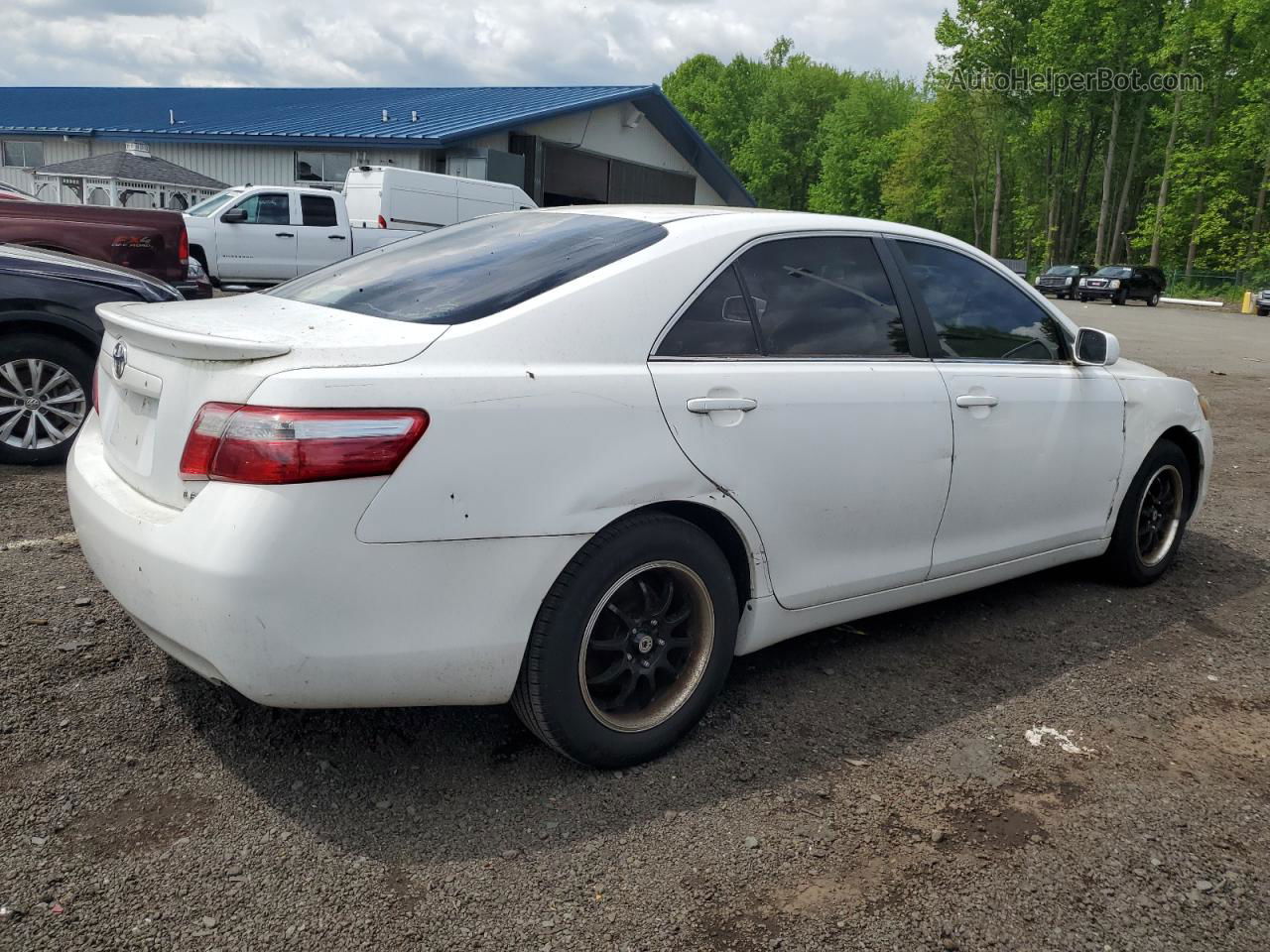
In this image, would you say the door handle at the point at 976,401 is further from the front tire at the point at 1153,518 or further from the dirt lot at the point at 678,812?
the front tire at the point at 1153,518

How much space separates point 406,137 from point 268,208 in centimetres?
813

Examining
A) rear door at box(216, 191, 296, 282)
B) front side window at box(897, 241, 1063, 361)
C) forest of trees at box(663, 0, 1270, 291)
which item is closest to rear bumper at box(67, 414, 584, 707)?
front side window at box(897, 241, 1063, 361)

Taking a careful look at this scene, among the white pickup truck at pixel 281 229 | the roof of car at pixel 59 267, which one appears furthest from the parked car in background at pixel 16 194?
the roof of car at pixel 59 267

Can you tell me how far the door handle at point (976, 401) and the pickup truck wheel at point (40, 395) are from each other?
477 cm

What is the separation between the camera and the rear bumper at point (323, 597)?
2357mm

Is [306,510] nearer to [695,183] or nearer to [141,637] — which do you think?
[141,637]

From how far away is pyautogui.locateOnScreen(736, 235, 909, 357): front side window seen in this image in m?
3.29

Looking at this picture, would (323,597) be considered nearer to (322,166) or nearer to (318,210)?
(318,210)

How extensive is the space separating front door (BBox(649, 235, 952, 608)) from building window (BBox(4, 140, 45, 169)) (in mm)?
37419

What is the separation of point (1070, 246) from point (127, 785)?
66262 mm

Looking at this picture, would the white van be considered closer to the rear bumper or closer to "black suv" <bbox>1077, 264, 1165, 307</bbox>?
the rear bumper

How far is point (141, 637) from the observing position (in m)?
3.62

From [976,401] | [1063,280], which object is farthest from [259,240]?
[1063,280]

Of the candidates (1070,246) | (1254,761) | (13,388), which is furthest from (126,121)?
(1070,246)
